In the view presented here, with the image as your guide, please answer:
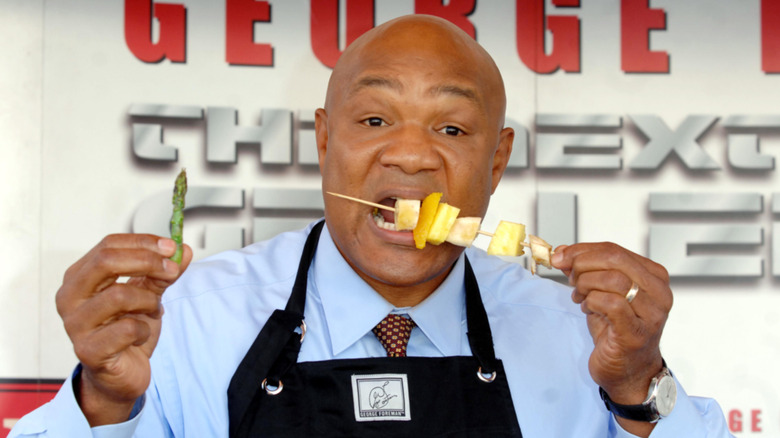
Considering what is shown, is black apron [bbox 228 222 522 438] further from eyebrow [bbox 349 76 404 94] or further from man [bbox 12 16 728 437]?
eyebrow [bbox 349 76 404 94]

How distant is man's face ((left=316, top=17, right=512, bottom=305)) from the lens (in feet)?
6.51

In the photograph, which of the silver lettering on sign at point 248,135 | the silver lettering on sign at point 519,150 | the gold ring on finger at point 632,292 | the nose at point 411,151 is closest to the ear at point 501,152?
the nose at point 411,151

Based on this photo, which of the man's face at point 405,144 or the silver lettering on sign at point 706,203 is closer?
the man's face at point 405,144

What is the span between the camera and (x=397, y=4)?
11.9ft

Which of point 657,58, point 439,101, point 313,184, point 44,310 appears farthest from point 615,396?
point 44,310

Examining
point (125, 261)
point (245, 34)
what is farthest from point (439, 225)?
point (245, 34)

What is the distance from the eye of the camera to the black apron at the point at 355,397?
1868 millimetres

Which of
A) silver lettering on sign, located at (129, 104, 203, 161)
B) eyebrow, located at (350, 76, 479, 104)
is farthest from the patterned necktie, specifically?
silver lettering on sign, located at (129, 104, 203, 161)

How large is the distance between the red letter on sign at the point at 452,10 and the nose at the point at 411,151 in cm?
176

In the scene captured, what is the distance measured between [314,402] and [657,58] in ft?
9.02

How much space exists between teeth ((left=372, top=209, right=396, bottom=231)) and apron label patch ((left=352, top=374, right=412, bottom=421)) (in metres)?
0.41

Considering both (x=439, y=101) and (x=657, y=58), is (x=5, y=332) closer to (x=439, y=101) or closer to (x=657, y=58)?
(x=439, y=101)

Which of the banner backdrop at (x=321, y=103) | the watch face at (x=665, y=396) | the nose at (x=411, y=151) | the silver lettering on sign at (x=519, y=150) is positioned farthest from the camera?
the silver lettering on sign at (x=519, y=150)

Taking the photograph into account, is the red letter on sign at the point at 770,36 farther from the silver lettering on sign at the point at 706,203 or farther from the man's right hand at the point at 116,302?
the man's right hand at the point at 116,302
